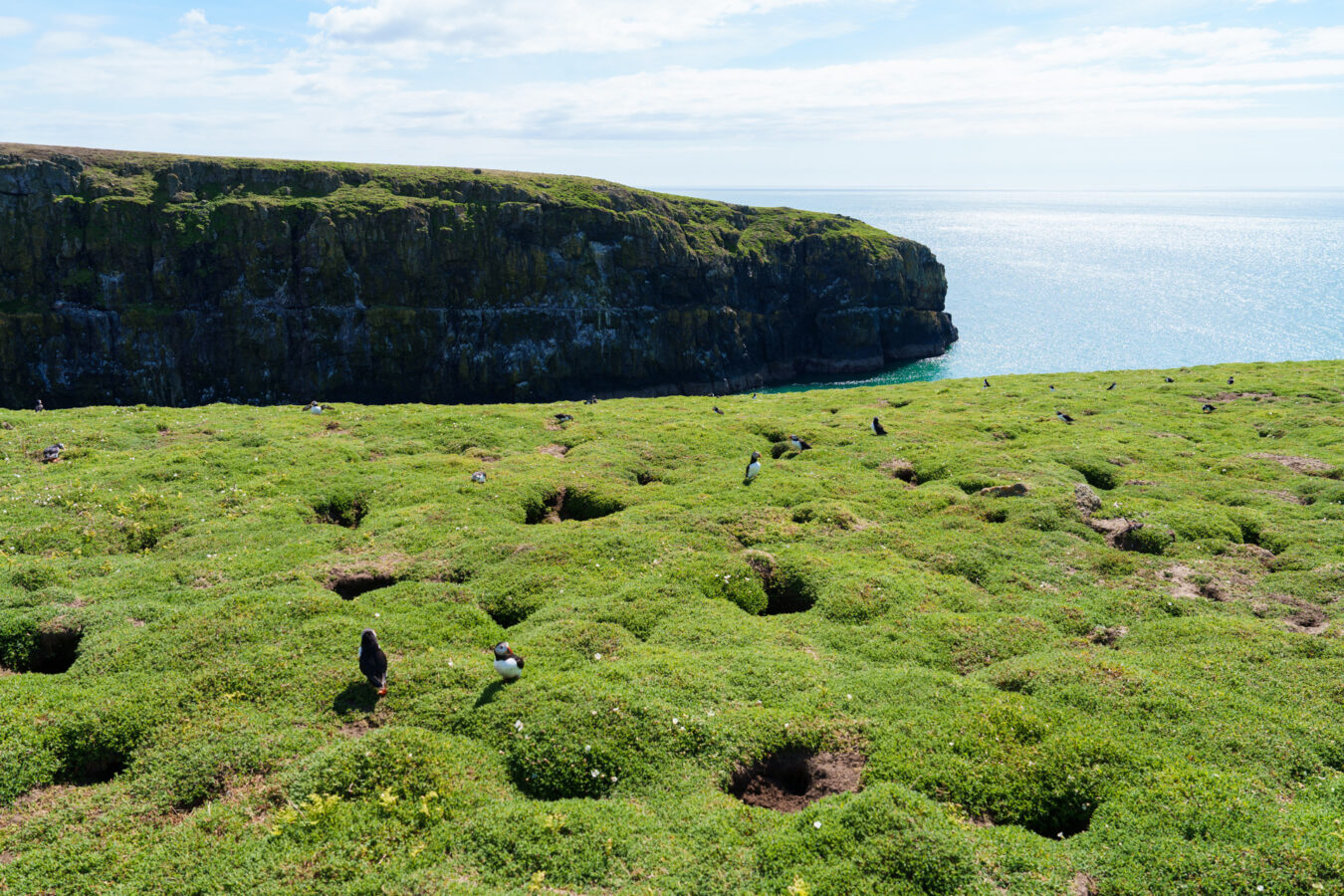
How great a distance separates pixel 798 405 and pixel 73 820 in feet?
141

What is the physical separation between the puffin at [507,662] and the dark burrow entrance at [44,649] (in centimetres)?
1036

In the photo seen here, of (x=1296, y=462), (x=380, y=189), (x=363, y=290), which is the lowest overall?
(x=1296, y=462)

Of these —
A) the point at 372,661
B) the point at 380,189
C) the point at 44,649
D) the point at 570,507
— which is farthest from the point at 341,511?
the point at 380,189

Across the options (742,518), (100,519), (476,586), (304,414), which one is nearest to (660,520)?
(742,518)

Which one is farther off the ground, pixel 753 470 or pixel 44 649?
pixel 753 470

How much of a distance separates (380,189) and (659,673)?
126 m

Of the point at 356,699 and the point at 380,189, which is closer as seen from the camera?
the point at 356,699

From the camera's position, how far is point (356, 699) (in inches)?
586

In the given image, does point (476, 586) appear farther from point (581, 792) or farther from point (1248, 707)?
point (1248, 707)

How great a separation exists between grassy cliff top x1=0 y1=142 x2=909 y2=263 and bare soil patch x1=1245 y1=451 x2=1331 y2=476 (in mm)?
110251

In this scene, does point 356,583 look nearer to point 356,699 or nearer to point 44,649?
point 356,699

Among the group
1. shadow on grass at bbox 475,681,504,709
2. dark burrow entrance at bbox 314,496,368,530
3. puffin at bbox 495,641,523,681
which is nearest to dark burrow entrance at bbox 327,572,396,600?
dark burrow entrance at bbox 314,496,368,530

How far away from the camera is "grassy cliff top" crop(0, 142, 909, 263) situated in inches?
4200

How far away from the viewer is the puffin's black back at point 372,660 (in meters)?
14.9
